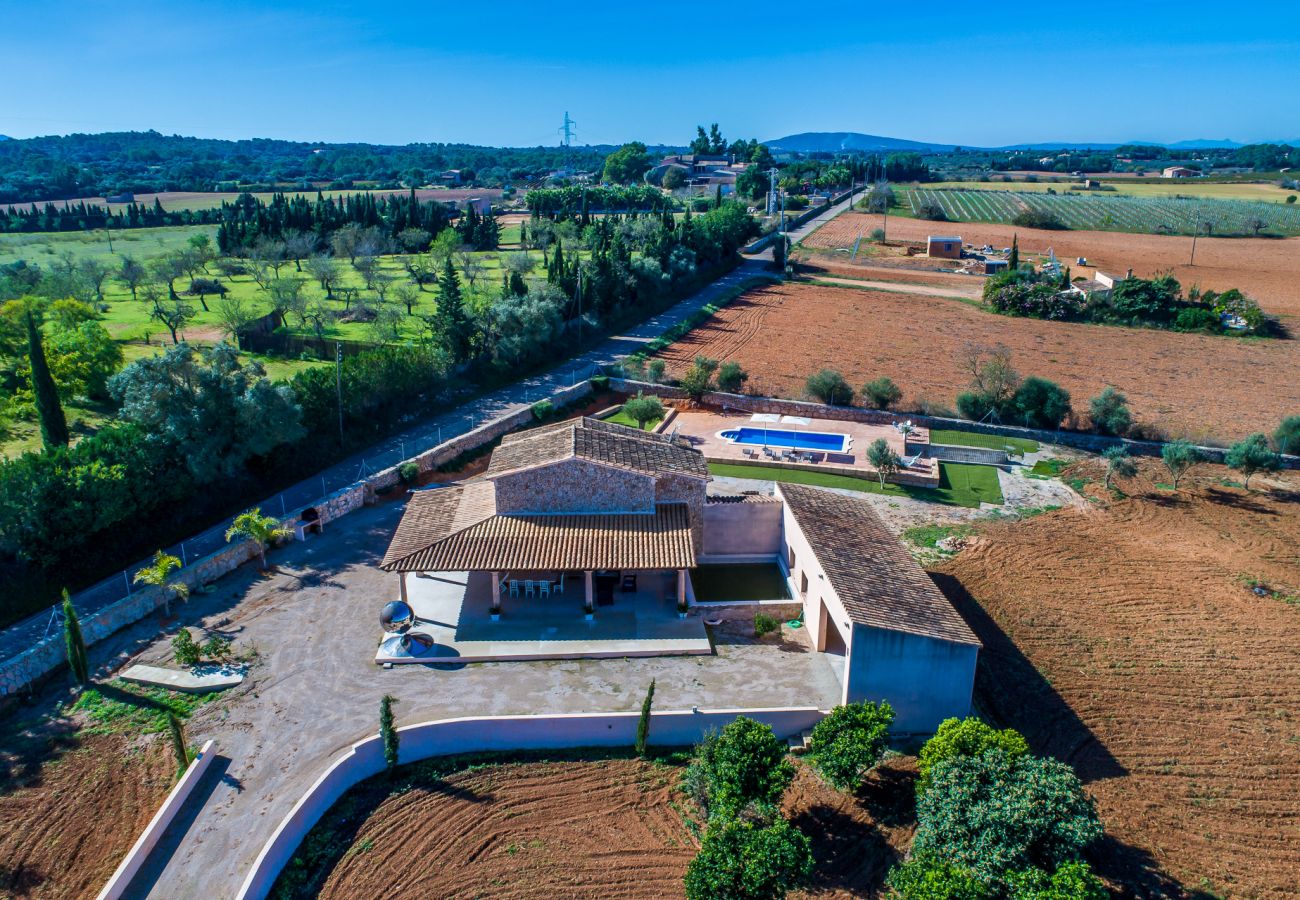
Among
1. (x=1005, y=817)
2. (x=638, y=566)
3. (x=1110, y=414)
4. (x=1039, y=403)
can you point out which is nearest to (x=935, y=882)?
(x=1005, y=817)

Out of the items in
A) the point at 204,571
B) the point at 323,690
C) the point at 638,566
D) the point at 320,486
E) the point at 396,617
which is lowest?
the point at 323,690

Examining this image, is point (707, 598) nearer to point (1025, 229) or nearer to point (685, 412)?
point (685, 412)

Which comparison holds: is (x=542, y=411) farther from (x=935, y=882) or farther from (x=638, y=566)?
(x=935, y=882)

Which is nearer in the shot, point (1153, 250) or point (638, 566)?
point (638, 566)

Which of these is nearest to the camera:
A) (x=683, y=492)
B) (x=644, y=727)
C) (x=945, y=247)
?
(x=644, y=727)

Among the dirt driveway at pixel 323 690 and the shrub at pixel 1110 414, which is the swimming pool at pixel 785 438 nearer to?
the shrub at pixel 1110 414

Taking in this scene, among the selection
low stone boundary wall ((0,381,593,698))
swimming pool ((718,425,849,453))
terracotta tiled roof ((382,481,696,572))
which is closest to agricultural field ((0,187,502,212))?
low stone boundary wall ((0,381,593,698))

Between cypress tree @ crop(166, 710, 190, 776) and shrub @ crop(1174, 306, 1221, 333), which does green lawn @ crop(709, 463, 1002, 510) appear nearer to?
cypress tree @ crop(166, 710, 190, 776)
